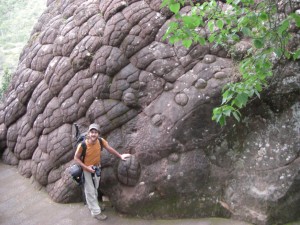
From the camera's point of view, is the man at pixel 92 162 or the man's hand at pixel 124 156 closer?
the man at pixel 92 162

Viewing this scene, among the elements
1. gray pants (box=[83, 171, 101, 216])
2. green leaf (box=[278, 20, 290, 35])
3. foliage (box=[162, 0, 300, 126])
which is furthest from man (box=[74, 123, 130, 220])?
green leaf (box=[278, 20, 290, 35])

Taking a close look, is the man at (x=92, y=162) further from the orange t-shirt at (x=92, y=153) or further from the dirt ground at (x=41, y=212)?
the dirt ground at (x=41, y=212)

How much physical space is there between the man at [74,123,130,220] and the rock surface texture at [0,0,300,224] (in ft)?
1.13

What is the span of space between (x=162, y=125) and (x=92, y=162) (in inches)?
50.6

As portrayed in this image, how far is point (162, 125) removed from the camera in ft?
18.3

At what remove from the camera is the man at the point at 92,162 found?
5242 mm

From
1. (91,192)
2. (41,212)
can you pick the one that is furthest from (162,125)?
(41,212)

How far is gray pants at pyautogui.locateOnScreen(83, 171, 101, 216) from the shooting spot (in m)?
5.45

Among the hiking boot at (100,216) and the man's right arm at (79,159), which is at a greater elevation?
the man's right arm at (79,159)

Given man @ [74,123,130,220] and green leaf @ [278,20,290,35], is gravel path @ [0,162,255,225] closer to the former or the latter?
man @ [74,123,130,220]

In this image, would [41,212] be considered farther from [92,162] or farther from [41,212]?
[92,162]

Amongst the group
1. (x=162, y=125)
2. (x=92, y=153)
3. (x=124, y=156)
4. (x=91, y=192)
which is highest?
(x=92, y=153)

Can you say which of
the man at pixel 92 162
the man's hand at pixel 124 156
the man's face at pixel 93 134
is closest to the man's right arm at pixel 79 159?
the man at pixel 92 162

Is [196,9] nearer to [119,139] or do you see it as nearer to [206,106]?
[206,106]
